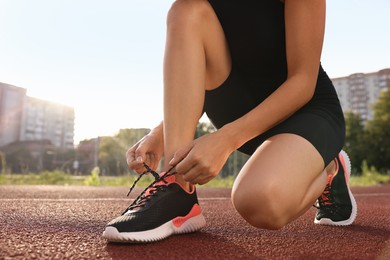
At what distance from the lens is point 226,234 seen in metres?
1.65

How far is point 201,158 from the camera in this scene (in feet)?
4.12

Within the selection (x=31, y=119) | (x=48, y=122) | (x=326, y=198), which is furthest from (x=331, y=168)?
(x=48, y=122)

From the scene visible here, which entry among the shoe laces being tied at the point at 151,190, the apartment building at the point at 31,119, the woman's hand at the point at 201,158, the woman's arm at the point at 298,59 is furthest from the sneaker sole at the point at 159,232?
the apartment building at the point at 31,119

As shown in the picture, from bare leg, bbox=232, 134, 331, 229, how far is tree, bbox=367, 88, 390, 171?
32221 mm

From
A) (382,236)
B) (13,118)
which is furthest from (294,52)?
(13,118)

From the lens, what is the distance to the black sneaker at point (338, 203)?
1936 mm

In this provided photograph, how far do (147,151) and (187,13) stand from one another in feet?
1.98

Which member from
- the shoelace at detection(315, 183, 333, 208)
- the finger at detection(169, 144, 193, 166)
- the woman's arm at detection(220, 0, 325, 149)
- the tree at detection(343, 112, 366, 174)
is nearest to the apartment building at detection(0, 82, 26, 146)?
the tree at detection(343, 112, 366, 174)

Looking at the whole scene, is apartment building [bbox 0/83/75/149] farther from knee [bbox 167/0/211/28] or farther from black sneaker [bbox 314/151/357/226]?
black sneaker [bbox 314/151/357/226]

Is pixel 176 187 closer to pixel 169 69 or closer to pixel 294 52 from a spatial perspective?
pixel 169 69

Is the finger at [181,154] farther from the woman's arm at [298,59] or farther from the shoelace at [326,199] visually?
the shoelace at [326,199]

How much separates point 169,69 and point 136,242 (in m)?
0.69

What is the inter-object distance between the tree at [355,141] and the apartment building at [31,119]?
109ft

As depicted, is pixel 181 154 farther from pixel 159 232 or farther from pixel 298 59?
pixel 298 59
